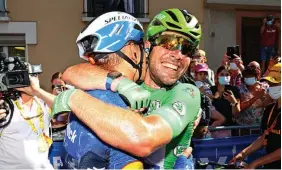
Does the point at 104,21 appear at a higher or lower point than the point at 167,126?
higher

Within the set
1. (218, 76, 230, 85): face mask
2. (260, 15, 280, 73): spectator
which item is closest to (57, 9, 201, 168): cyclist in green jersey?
(218, 76, 230, 85): face mask

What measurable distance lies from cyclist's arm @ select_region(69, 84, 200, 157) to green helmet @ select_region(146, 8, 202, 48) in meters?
0.56

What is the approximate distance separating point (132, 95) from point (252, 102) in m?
3.78

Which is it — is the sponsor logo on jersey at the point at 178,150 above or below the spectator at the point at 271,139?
above

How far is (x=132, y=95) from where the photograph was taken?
5.38 feet

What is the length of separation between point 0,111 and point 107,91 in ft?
6.27

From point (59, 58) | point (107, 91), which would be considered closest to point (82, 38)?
point (107, 91)

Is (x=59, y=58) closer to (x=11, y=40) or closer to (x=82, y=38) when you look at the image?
(x=11, y=40)

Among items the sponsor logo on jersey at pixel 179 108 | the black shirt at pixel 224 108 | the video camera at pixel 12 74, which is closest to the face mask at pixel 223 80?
the black shirt at pixel 224 108

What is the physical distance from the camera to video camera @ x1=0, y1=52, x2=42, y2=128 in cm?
306

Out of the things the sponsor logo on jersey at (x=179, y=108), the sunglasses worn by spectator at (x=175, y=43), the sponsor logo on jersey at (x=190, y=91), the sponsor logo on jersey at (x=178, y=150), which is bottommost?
the sponsor logo on jersey at (x=178, y=150)

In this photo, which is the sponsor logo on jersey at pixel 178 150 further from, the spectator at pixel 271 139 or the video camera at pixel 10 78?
the spectator at pixel 271 139

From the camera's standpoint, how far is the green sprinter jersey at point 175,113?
1678mm

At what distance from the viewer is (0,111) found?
3379 millimetres
